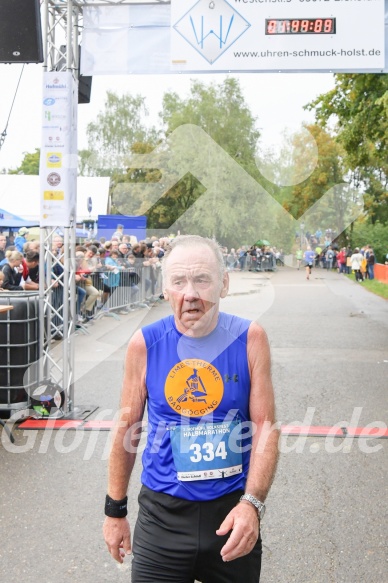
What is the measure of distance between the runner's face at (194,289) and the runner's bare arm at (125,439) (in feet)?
0.59

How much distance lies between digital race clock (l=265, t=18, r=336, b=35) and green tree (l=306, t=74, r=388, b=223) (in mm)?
8349

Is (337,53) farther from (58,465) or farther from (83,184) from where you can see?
(83,184)

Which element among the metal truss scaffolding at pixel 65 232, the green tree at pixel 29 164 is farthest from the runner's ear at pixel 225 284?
→ the green tree at pixel 29 164

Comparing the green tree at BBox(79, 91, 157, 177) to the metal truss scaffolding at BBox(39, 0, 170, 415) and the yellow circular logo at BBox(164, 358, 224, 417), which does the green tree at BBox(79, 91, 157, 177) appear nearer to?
the metal truss scaffolding at BBox(39, 0, 170, 415)

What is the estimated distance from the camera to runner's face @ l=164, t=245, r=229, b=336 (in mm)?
2334

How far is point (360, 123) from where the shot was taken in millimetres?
16641

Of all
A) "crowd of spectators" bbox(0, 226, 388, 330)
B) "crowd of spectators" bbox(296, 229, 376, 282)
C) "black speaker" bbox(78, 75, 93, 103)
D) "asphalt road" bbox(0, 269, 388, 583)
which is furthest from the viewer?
"crowd of spectators" bbox(296, 229, 376, 282)

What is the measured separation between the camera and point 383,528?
4414mm

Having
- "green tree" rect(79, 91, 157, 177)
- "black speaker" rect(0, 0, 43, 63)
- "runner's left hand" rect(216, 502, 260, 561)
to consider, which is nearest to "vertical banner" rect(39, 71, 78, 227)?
"black speaker" rect(0, 0, 43, 63)

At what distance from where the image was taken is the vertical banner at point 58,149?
6793 millimetres

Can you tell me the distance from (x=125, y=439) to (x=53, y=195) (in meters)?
4.81

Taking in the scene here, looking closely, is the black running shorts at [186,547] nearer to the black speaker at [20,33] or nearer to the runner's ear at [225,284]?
the runner's ear at [225,284]

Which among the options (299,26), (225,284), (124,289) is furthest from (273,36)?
(124,289)

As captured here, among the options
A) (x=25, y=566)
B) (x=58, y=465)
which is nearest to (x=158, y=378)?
(x=25, y=566)
